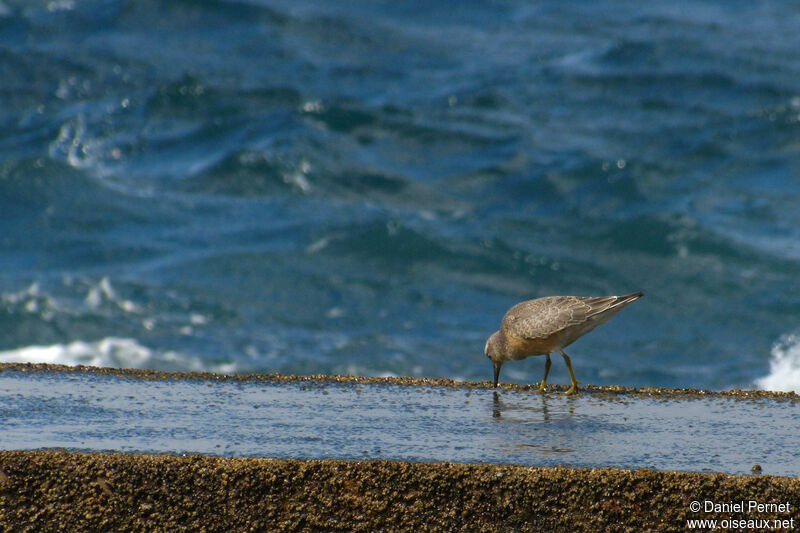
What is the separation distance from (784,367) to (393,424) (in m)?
9.23

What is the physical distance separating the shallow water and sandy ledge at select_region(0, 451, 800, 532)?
0.65 feet

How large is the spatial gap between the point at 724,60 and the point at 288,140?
8.92 m

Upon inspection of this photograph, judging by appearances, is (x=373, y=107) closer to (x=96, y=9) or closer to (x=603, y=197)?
(x=603, y=197)

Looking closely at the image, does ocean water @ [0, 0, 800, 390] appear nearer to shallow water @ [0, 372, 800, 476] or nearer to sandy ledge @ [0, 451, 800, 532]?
shallow water @ [0, 372, 800, 476]

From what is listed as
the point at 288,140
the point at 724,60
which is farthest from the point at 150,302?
the point at 724,60

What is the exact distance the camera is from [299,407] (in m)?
4.50

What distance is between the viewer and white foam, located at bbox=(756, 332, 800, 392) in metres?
11.6

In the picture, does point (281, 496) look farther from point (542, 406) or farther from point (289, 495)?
point (542, 406)

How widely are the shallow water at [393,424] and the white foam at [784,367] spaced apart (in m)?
7.46

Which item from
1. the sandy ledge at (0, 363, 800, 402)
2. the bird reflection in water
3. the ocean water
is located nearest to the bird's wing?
the sandy ledge at (0, 363, 800, 402)

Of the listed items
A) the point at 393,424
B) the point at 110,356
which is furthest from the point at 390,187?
the point at 393,424

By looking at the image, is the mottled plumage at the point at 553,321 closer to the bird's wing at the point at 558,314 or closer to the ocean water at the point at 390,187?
the bird's wing at the point at 558,314

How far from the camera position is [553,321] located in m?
5.35

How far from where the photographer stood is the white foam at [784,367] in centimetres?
1156
